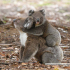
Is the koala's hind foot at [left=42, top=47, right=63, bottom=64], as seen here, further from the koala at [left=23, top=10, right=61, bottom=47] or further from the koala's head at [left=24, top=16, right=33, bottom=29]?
the koala's head at [left=24, top=16, right=33, bottom=29]

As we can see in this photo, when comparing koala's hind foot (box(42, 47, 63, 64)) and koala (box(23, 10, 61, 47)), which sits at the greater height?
koala (box(23, 10, 61, 47))

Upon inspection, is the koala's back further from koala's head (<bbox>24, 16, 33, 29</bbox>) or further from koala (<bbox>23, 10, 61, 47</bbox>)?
koala's head (<bbox>24, 16, 33, 29</bbox>)

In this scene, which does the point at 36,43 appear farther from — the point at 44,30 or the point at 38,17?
the point at 38,17

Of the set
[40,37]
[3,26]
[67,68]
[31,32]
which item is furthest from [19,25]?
[3,26]

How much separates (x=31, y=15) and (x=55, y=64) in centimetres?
146

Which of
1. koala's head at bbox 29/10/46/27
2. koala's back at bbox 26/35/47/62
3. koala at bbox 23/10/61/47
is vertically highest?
koala's head at bbox 29/10/46/27

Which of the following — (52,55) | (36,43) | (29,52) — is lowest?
(52,55)

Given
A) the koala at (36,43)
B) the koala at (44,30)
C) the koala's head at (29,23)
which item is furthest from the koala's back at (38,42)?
the koala's head at (29,23)

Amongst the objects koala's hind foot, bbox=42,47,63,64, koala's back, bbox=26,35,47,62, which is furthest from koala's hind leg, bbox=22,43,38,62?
koala's hind foot, bbox=42,47,63,64

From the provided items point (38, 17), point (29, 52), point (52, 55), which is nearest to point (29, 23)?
point (38, 17)

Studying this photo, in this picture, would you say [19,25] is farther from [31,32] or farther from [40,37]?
[40,37]

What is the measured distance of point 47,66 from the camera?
3.96 metres

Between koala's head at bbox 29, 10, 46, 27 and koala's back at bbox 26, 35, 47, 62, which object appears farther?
koala's back at bbox 26, 35, 47, 62

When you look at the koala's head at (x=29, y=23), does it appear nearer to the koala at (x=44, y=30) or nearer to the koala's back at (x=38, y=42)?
the koala at (x=44, y=30)
